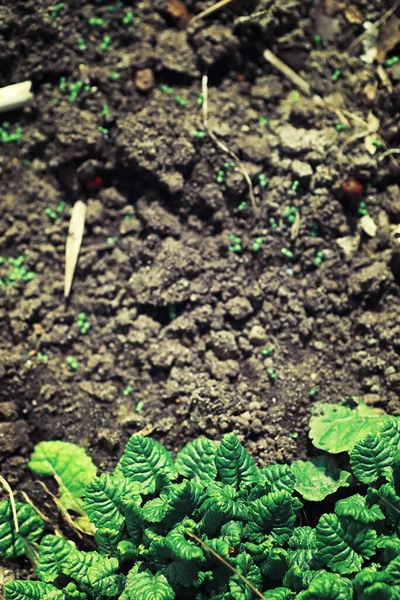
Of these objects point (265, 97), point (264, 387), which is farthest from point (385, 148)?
point (264, 387)

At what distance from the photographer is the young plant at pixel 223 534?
2.54 metres

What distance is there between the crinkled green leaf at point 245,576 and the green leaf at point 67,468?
922 mm

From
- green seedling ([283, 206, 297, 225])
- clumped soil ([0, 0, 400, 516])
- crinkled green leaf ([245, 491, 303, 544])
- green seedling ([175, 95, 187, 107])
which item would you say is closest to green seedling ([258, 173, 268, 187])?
clumped soil ([0, 0, 400, 516])

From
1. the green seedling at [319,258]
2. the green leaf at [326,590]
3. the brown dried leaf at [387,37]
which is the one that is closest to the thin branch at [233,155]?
the green seedling at [319,258]

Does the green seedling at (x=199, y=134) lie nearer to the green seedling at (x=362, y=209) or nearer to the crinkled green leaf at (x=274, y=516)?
the green seedling at (x=362, y=209)

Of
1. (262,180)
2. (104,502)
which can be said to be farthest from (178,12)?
(104,502)

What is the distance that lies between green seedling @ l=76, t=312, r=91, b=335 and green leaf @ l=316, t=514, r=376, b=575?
1613 mm

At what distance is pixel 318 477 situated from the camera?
3025 mm

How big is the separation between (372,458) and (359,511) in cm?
25

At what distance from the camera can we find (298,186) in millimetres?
3482

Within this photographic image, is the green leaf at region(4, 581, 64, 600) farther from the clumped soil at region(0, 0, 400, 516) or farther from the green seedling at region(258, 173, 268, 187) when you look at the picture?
the green seedling at region(258, 173, 268, 187)

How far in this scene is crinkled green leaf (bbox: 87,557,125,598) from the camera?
8.77ft

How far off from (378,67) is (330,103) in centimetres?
40

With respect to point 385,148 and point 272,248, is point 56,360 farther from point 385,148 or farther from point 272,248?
point 385,148
